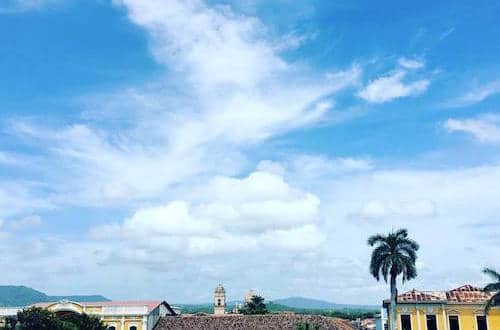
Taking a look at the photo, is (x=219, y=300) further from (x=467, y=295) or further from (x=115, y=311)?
(x=467, y=295)

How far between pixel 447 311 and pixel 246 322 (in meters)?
17.4

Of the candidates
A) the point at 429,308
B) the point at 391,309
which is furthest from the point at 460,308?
the point at 391,309

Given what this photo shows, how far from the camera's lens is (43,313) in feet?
144

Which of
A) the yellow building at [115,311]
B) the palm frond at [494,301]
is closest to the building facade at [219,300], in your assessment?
the yellow building at [115,311]

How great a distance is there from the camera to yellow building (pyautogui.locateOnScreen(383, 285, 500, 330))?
45.8 meters

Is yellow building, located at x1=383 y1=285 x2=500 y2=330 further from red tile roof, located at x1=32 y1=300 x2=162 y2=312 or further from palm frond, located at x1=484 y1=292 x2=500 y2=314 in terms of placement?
red tile roof, located at x1=32 y1=300 x2=162 y2=312

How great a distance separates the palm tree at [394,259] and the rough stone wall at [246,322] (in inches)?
275

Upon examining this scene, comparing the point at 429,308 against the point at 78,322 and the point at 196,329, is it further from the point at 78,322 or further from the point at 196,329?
the point at 78,322

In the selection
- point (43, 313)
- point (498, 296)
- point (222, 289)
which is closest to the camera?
point (498, 296)

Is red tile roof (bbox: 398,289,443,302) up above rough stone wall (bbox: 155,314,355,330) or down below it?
above

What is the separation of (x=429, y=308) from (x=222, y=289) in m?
46.3

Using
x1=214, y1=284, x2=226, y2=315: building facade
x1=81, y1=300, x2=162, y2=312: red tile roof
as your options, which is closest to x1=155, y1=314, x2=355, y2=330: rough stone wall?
x1=81, y1=300, x2=162, y2=312: red tile roof

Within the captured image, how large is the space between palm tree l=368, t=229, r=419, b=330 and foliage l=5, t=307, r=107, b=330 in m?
Result: 23.6

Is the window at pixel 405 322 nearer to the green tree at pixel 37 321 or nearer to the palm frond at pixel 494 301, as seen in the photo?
the palm frond at pixel 494 301
